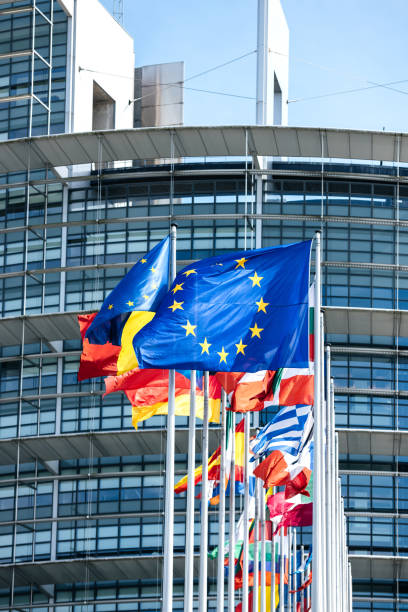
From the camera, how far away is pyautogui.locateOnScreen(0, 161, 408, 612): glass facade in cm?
6122

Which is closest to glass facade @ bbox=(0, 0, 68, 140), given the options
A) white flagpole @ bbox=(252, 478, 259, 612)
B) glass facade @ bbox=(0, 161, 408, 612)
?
glass facade @ bbox=(0, 161, 408, 612)

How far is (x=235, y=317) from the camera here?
2231 centimetres

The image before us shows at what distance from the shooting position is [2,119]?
223ft

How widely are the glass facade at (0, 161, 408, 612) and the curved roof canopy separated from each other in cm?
109

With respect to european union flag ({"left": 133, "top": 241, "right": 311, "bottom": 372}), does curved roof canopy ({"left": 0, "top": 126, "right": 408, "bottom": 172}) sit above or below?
above

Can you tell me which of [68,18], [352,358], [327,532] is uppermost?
[68,18]

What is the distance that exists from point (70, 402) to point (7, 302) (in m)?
5.94

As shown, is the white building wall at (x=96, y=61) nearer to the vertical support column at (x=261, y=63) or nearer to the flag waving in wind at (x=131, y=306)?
the vertical support column at (x=261, y=63)

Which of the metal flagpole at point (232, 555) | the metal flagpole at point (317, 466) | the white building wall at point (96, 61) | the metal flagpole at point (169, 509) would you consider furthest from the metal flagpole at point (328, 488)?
the white building wall at point (96, 61)

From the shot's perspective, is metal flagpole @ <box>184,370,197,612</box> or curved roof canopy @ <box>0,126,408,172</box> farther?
curved roof canopy @ <box>0,126,408,172</box>

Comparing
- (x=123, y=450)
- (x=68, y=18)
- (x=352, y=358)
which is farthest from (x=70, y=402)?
(x=68, y=18)

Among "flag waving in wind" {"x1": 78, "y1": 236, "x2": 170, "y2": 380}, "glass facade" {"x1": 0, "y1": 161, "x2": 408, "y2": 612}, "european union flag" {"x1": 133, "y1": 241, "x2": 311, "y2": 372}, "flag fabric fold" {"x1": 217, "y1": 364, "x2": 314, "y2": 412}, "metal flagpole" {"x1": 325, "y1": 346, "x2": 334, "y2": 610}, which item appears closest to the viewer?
"european union flag" {"x1": 133, "y1": 241, "x2": 311, "y2": 372}

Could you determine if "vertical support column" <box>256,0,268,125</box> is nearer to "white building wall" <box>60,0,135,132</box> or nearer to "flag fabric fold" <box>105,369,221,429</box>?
"white building wall" <box>60,0,135,132</box>

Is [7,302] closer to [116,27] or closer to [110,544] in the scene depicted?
[110,544]
